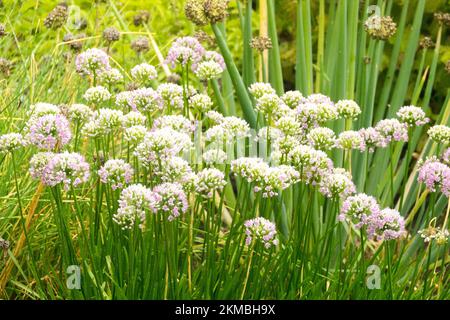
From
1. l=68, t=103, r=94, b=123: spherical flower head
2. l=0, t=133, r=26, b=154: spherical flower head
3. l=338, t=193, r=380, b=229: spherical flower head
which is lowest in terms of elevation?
l=338, t=193, r=380, b=229: spherical flower head

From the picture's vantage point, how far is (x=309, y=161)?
252 centimetres

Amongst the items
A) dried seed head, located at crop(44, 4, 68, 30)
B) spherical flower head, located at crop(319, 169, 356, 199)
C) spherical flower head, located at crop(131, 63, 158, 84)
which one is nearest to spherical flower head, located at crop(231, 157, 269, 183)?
spherical flower head, located at crop(319, 169, 356, 199)

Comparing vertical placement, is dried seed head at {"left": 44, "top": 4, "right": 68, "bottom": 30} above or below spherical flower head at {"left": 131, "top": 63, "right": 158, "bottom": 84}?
above

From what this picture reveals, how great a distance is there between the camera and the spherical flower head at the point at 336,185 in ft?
8.20

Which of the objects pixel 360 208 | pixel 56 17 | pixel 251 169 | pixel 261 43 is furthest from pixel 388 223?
pixel 56 17

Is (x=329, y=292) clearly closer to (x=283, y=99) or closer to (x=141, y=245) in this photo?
(x=141, y=245)

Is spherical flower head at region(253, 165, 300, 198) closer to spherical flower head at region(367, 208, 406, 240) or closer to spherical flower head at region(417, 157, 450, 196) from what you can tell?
spherical flower head at region(367, 208, 406, 240)

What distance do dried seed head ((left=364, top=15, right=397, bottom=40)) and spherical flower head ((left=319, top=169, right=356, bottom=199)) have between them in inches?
45.7

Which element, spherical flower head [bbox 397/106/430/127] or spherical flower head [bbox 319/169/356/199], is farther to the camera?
spherical flower head [bbox 397/106/430/127]

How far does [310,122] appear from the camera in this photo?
279cm

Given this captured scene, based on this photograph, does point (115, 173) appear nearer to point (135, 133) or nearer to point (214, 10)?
point (135, 133)

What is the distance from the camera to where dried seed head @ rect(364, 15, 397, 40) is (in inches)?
137
